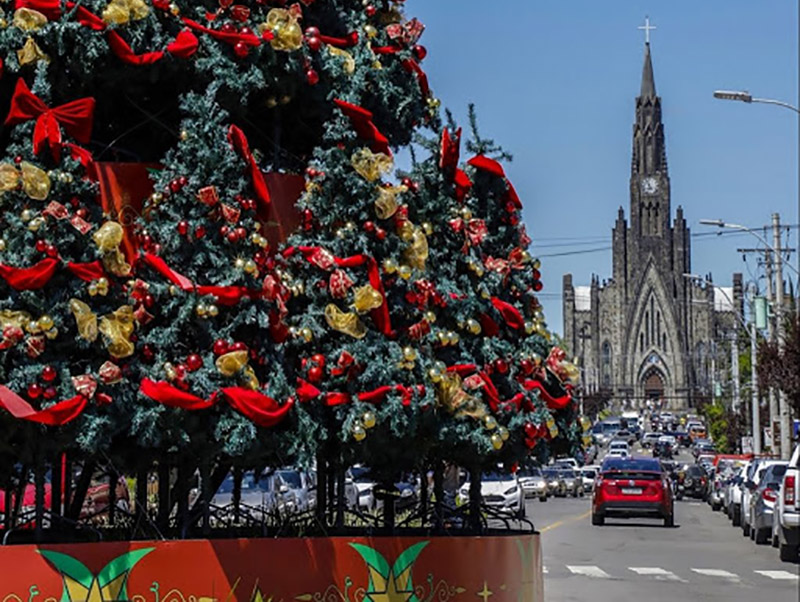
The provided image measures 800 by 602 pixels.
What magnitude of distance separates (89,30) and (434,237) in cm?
333

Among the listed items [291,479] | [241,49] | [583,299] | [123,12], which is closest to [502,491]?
[291,479]

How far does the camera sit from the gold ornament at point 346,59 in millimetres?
11758

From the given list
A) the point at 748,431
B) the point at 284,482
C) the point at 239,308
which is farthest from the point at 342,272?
the point at 748,431

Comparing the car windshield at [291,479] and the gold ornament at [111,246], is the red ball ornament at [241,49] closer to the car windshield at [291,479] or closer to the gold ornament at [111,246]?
the gold ornament at [111,246]

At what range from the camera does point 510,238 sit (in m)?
14.0

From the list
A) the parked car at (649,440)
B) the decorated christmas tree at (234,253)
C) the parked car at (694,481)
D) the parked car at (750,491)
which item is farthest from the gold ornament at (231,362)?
the parked car at (649,440)

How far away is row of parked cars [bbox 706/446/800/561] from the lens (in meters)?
25.7

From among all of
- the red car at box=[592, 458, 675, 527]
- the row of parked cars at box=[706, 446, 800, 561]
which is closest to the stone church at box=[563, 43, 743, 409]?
the row of parked cars at box=[706, 446, 800, 561]

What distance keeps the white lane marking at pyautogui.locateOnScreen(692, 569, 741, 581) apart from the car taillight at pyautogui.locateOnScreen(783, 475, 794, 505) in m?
2.41

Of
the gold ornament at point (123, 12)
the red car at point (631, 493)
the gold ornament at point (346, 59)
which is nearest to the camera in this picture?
the gold ornament at point (123, 12)

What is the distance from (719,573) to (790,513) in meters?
2.82

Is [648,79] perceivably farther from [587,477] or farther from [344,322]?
[344,322]

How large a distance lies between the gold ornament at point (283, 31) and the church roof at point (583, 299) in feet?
584

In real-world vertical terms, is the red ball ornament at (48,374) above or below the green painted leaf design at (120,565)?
above
